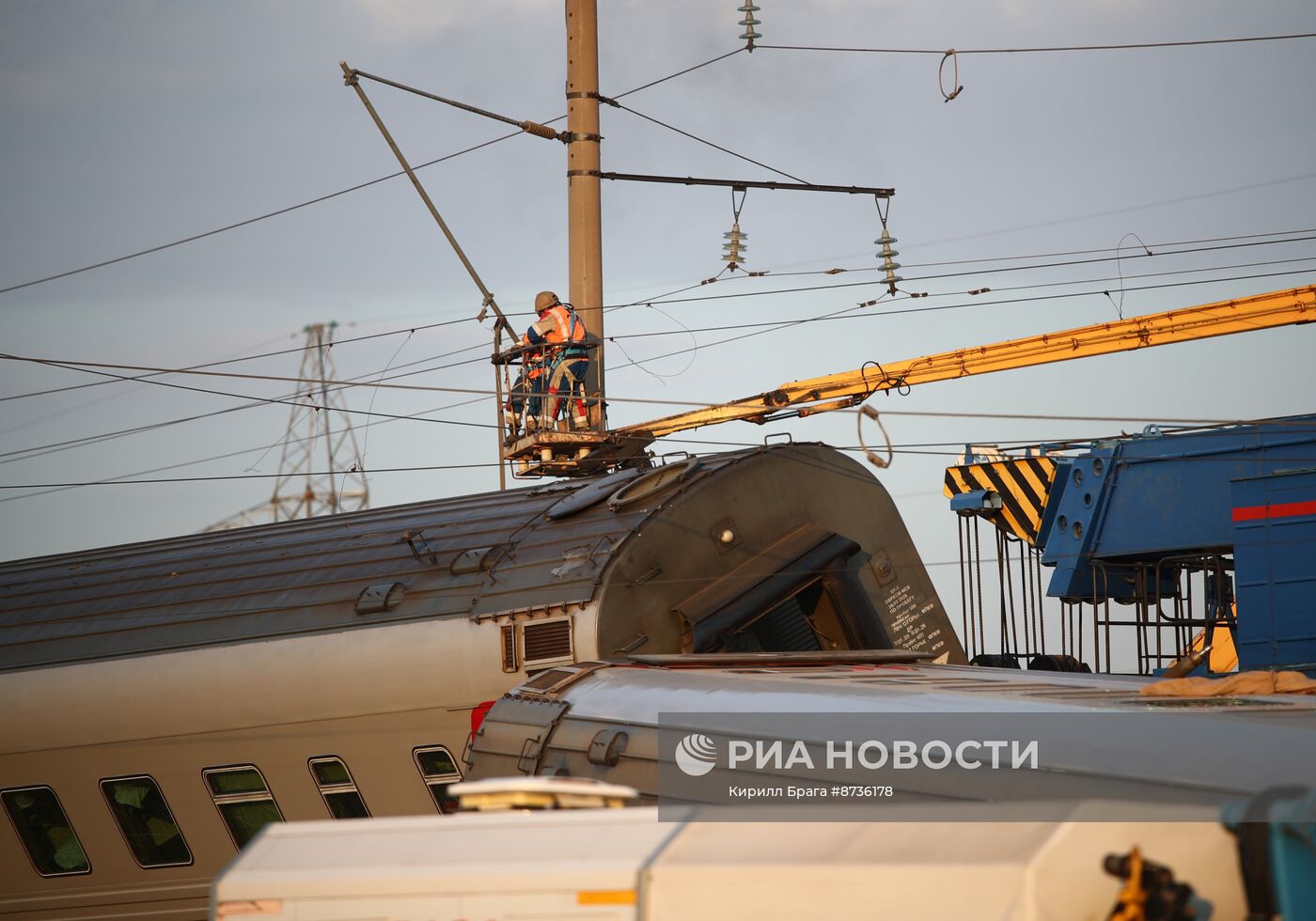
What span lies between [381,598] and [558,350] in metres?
5.25

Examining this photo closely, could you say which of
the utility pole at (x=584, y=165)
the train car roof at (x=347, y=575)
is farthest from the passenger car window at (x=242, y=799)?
the utility pole at (x=584, y=165)

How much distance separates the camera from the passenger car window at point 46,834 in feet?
51.2

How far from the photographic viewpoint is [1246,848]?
4539 mm

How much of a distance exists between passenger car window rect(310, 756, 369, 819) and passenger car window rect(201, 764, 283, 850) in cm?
57

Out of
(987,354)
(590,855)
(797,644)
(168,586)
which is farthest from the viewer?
(987,354)

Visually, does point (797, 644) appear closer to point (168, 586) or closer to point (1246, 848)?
point (168, 586)

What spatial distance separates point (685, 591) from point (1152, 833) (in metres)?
9.74

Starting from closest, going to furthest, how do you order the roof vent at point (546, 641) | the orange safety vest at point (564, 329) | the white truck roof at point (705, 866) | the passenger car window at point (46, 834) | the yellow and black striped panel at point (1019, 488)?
the white truck roof at point (705, 866) → the roof vent at point (546, 641) → the passenger car window at point (46, 834) → the orange safety vest at point (564, 329) → the yellow and black striped panel at point (1019, 488)

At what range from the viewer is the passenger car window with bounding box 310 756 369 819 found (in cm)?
1401

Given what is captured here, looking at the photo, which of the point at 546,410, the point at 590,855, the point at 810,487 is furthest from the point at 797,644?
the point at 590,855

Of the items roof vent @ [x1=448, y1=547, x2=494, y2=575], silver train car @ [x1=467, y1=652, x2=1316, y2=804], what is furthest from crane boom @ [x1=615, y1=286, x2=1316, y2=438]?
silver train car @ [x1=467, y1=652, x2=1316, y2=804]

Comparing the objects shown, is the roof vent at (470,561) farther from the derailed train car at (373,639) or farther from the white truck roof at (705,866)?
the white truck roof at (705,866)

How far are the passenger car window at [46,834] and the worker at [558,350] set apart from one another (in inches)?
297

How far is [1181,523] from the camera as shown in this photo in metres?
18.1
